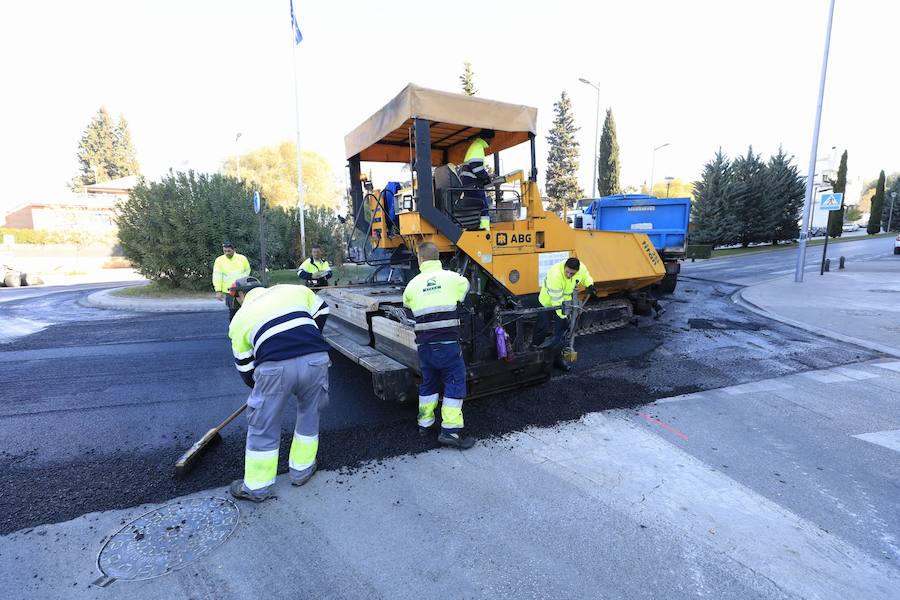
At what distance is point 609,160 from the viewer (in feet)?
132

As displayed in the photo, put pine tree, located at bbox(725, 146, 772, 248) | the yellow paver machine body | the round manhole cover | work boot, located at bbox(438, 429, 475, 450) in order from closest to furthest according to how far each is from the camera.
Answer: the round manhole cover
work boot, located at bbox(438, 429, 475, 450)
the yellow paver machine body
pine tree, located at bbox(725, 146, 772, 248)

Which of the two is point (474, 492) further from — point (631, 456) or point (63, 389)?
point (63, 389)

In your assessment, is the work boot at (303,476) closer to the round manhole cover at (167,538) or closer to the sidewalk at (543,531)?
the sidewalk at (543,531)

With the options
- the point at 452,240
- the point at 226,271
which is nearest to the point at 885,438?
the point at 452,240

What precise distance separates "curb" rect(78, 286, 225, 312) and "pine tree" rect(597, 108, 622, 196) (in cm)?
3646

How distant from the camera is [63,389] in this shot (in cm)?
525

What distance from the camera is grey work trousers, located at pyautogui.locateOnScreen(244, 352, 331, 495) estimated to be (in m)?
2.95

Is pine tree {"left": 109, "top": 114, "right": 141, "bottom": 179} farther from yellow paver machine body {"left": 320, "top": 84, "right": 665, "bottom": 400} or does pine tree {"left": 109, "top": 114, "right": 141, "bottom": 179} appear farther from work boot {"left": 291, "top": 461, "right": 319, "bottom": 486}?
work boot {"left": 291, "top": 461, "right": 319, "bottom": 486}

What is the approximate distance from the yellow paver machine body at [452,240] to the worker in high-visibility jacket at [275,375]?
2.30ft

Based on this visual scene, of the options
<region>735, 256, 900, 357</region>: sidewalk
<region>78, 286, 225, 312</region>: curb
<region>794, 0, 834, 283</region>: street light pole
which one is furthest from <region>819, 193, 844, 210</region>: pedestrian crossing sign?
<region>78, 286, 225, 312</region>: curb

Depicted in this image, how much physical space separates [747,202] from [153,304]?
31.6m

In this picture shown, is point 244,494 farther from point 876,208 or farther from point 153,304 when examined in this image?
point 876,208

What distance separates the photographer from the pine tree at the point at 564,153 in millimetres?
41906

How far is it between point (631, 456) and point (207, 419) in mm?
3895
